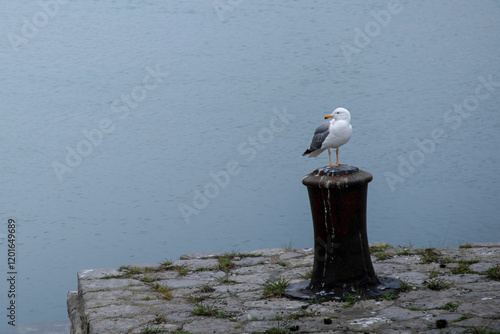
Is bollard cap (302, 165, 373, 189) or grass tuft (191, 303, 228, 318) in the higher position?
bollard cap (302, 165, 373, 189)

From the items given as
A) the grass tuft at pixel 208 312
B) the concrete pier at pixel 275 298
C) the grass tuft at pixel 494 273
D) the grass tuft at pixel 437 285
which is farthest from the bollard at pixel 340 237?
the grass tuft at pixel 494 273

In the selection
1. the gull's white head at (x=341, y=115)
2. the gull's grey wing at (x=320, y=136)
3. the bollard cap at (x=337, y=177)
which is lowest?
the bollard cap at (x=337, y=177)

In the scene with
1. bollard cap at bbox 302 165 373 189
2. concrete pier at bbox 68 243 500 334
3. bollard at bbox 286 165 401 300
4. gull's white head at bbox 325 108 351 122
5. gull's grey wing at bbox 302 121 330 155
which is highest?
gull's white head at bbox 325 108 351 122

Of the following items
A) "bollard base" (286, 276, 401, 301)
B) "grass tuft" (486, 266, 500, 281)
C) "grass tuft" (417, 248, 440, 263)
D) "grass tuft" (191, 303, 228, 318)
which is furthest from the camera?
"grass tuft" (417, 248, 440, 263)

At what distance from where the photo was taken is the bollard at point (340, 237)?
490 centimetres

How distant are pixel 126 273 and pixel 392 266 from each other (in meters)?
2.55

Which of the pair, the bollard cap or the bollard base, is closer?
the bollard cap

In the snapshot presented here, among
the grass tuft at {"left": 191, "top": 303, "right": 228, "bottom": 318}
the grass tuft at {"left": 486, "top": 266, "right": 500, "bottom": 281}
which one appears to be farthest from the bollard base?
the grass tuft at {"left": 486, "top": 266, "right": 500, "bottom": 281}

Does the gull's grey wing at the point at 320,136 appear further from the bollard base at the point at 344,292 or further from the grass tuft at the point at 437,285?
the grass tuft at the point at 437,285

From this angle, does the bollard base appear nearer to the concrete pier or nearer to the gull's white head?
the concrete pier

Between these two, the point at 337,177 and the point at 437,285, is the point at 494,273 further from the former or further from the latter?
the point at 337,177

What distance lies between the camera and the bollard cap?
4.84m

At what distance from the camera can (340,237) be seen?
500 centimetres

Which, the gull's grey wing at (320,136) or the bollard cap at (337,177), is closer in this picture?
the bollard cap at (337,177)
